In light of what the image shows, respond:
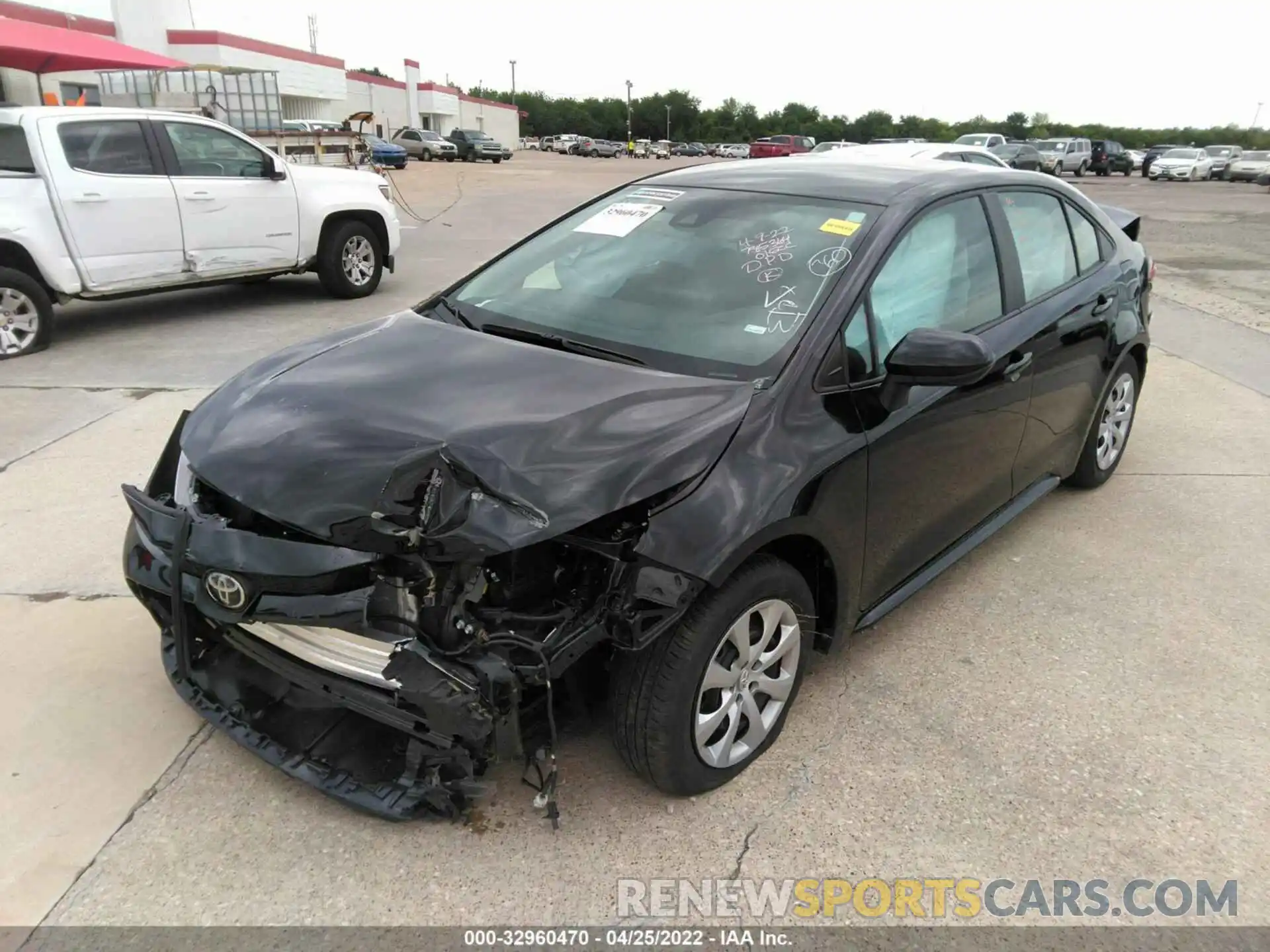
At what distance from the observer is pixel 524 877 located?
2367 mm

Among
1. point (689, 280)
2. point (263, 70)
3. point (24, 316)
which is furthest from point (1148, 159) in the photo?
point (689, 280)

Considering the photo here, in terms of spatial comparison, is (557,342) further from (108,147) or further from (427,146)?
(427,146)

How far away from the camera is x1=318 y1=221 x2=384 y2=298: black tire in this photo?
9.25 metres

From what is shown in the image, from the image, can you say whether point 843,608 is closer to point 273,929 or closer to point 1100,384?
point 273,929

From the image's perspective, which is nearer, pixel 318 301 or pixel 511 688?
pixel 511 688

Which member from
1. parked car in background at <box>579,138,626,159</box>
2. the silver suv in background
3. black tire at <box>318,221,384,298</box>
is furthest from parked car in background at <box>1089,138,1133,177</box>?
black tire at <box>318,221,384,298</box>

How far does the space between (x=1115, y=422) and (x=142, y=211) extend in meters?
7.57

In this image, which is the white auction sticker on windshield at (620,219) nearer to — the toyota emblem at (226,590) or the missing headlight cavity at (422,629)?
the missing headlight cavity at (422,629)

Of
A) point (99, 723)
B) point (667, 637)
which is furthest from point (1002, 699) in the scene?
point (99, 723)

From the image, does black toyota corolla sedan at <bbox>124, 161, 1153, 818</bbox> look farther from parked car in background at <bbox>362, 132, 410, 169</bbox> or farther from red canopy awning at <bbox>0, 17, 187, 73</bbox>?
parked car in background at <bbox>362, 132, 410, 169</bbox>

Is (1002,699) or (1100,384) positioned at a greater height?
(1100,384)

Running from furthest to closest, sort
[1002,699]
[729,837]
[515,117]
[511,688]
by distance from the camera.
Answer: [515,117] → [1002,699] → [729,837] → [511,688]

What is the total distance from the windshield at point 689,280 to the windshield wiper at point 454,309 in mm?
31

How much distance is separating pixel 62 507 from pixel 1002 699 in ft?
14.2
